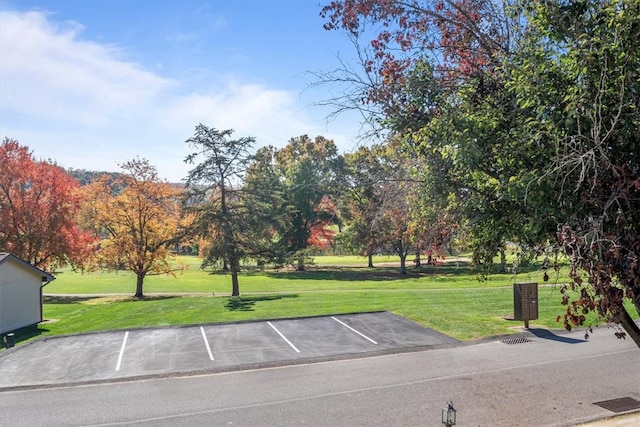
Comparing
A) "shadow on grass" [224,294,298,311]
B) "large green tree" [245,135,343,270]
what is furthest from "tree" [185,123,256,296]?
"large green tree" [245,135,343,270]

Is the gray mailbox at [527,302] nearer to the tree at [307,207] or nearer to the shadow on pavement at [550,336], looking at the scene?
the shadow on pavement at [550,336]

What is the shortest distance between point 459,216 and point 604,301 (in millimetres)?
3415

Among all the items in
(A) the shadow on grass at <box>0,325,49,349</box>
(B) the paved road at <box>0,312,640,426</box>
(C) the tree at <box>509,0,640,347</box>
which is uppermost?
(C) the tree at <box>509,0,640,347</box>

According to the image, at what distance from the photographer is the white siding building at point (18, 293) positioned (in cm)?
2164

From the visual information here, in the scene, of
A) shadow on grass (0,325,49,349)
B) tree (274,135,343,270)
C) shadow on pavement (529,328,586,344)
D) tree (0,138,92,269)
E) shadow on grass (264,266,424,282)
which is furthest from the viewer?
tree (274,135,343,270)

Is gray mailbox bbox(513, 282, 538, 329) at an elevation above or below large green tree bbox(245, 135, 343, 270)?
below

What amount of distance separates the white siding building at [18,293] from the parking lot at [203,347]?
4.85m

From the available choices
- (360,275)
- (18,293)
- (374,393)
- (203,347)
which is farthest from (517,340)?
(360,275)

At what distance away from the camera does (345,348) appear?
1623 cm

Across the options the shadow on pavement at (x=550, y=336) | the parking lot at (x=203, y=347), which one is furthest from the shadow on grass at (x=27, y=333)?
the shadow on pavement at (x=550, y=336)

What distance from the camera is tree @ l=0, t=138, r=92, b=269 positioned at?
34.1 metres

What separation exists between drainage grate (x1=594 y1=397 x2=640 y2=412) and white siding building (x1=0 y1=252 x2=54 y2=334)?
23.1m

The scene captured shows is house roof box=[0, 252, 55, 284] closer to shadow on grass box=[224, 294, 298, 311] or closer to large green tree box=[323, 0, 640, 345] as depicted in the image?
shadow on grass box=[224, 294, 298, 311]

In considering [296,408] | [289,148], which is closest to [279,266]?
[296,408]
